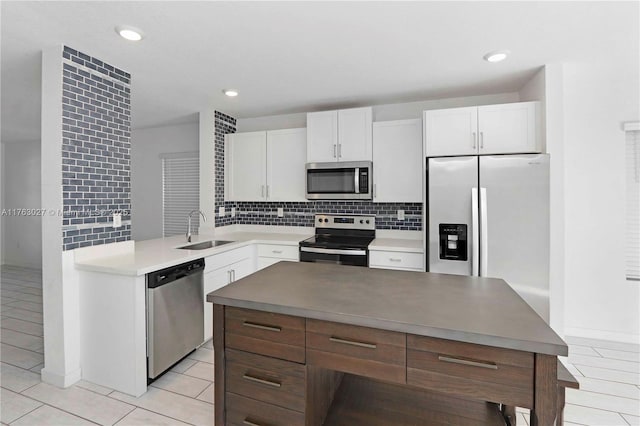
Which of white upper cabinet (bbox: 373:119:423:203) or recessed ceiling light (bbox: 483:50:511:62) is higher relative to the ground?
recessed ceiling light (bbox: 483:50:511:62)

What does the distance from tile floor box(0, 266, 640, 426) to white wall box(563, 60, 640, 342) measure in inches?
10.2

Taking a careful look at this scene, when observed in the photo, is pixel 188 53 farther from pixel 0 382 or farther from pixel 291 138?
pixel 0 382

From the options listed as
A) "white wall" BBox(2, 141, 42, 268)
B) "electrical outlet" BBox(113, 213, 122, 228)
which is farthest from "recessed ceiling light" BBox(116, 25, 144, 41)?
"white wall" BBox(2, 141, 42, 268)

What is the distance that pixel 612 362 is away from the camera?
2.54 metres

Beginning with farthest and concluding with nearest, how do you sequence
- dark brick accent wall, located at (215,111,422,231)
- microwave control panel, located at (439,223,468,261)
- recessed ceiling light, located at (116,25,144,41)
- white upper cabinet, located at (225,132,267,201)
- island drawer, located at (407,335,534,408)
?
white upper cabinet, located at (225,132,267,201)
dark brick accent wall, located at (215,111,422,231)
microwave control panel, located at (439,223,468,261)
recessed ceiling light, located at (116,25,144,41)
island drawer, located at (407,335,534,408)

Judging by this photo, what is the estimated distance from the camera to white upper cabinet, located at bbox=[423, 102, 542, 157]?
2779 millimetres

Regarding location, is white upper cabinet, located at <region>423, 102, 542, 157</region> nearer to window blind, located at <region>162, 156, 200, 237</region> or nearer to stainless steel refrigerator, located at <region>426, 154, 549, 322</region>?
stainless steel refrigerator, located at <region>426, 154, 549, 322</region>

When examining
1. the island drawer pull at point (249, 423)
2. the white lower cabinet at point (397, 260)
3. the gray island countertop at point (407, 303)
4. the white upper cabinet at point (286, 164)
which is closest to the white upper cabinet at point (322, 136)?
the white upper cabinet at point (286, 164)

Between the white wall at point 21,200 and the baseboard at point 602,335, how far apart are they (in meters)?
8.35

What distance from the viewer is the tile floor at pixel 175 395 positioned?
190 centimetres

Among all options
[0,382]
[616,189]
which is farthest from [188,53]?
[616,189]

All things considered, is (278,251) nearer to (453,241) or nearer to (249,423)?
(453,241)

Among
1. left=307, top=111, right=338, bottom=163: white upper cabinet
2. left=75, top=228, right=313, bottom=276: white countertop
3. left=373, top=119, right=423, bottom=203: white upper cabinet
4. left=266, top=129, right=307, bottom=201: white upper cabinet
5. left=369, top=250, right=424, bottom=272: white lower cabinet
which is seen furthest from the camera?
left=266, top=129, right=307, bottom=201: white upper cabinet

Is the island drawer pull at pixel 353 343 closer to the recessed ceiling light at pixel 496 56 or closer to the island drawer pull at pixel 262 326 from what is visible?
the island drawer pull at pixel 262 326
